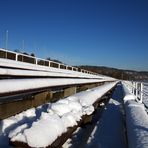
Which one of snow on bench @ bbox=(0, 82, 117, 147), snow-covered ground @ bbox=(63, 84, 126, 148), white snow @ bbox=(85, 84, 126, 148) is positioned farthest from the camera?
white snow @ bbox=(85, 84, 126, 148)

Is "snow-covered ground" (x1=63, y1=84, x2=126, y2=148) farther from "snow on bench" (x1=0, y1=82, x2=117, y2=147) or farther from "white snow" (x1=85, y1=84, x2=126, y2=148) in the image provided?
"snow on bench" (x1=0, y1=82, x2=117, y2=147)

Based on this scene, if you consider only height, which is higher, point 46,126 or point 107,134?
point 46,126

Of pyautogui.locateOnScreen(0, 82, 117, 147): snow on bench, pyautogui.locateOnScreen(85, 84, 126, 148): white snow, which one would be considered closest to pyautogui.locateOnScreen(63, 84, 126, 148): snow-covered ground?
pyautogui.locateOnScreen(85, 84, 126, 148): white snow

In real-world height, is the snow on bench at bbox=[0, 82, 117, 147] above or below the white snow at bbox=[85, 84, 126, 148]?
above

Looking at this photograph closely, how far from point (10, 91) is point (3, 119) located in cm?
93

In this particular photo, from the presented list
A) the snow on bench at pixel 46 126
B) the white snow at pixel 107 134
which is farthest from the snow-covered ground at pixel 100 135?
the snow on bench at pixel 46 126

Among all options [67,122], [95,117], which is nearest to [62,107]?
[67,122]

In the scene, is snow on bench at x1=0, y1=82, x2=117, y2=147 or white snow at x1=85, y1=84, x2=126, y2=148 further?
white snow at x1=85, y1=84, x2=126, y2=148

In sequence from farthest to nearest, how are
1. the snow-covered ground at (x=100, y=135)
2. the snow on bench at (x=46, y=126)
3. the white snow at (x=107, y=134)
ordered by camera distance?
1. the white snow at (x=107, y=134)
2. the snow-covered ground at (x=100, y=135)
3. the snow on bench at (x=46, y=126)

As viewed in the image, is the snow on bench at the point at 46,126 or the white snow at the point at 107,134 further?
the white snow at the point at 107,134

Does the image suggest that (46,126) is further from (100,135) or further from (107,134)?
(107,134)

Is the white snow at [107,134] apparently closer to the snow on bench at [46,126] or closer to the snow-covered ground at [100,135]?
the snow-covered ground at [100,135]

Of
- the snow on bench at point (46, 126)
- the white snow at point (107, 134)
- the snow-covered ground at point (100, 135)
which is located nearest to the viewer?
the snow on bench at point (46, 126)

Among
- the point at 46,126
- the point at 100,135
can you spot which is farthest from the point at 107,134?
the point at 46,126
